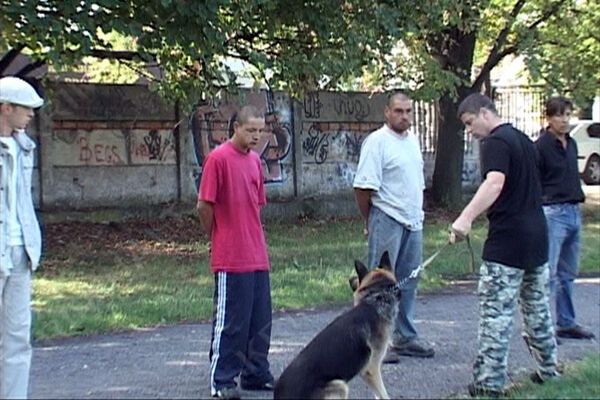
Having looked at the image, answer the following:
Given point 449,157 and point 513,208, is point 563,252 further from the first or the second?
point 449,157

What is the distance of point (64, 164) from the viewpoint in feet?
58.6

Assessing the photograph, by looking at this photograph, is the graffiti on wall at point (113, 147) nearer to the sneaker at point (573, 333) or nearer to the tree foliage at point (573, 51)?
the tree foliage at point (573, 51)

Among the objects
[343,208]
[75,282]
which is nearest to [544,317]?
[75,282]

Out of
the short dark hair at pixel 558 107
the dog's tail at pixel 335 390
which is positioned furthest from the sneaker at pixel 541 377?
the short dark hair at pixel 558 107

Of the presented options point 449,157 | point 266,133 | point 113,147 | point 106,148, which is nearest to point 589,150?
point 449,157

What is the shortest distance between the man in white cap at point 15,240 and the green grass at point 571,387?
341 centimetres

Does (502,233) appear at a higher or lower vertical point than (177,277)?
higher

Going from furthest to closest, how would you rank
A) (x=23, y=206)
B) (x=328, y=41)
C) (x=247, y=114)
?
(x=328, y=41) → (x=247, y=114) → (x=23, y=206)

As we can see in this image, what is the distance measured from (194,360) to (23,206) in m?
2.81

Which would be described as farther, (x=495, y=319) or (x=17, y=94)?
(x=495, y=319)

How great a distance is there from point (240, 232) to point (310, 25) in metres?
7.95

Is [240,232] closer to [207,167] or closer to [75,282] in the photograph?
[207,167]

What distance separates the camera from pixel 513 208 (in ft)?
24.0

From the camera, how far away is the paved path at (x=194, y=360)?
764 centimetres
